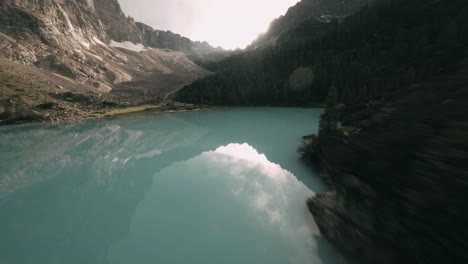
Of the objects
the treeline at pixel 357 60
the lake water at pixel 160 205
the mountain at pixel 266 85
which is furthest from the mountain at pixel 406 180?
the mountain at pixel 266 85

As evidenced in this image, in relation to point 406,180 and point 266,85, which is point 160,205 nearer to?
point 406,180

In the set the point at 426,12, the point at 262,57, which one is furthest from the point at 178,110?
the point at 426,12

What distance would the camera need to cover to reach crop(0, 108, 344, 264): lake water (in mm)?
18297

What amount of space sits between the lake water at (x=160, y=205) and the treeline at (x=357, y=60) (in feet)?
302

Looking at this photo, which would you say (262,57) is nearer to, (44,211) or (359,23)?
(359,23)

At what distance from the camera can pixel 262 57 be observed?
199 meters

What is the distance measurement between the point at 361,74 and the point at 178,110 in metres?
104

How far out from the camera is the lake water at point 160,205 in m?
18.3

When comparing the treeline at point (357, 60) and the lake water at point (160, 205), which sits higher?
the treeline at point (357, 60)

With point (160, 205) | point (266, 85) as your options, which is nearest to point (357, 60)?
point (266, 85)

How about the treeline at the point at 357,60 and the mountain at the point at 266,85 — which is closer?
the treeline at the point at 357,60

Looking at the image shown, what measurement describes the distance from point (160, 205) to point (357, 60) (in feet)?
546

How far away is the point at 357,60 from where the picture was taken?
157750 mm

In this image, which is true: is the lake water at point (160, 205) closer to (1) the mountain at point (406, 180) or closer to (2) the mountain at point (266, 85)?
(1) the mountain at point (406, 180)
